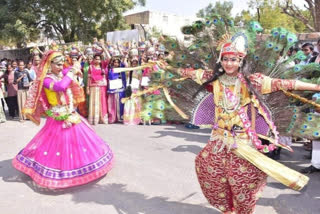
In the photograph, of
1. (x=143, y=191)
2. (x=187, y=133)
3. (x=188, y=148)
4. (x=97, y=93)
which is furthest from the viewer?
(x=97, y=93)

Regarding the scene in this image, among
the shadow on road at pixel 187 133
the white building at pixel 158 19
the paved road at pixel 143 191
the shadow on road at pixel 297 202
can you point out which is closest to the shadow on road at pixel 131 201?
the paved road at pixel 143 191

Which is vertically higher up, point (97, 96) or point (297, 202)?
point (97, 96)

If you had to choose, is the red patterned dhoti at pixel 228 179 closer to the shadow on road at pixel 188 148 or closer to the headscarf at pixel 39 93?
the headscarf at pixel 39 93

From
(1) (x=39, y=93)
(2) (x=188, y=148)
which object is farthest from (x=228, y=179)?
(2) (x=188, y=148)

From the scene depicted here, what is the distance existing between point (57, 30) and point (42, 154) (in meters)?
20.0

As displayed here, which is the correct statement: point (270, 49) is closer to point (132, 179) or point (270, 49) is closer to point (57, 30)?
point (132, 179)

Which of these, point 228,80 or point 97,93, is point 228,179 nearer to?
point 228,80

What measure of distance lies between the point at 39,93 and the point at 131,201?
1.88m

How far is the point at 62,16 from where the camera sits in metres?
20.0

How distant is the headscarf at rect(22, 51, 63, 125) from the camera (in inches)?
150

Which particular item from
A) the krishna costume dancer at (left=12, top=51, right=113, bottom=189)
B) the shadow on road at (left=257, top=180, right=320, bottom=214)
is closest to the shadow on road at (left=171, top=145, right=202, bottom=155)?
the krishna costume dancer at (left=12, top=51, right=113, bottom=189)

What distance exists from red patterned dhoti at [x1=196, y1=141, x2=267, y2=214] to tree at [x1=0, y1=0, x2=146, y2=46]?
17923 mm

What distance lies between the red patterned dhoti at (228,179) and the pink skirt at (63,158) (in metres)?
1.76

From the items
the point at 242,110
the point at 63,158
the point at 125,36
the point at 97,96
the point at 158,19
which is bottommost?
the point at 63,158
